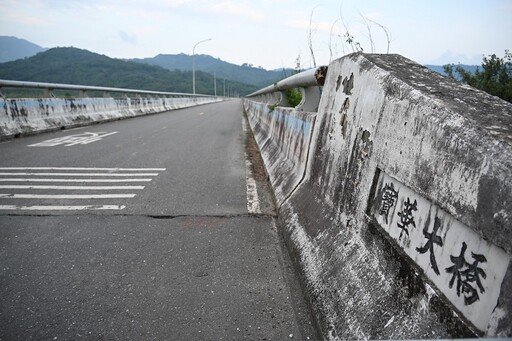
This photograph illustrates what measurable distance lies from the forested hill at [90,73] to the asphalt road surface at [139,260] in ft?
342

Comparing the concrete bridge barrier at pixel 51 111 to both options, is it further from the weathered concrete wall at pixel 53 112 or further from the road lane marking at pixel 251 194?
the road lane marking at pixel 251 194

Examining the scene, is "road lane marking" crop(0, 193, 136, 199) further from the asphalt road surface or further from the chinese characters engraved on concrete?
the chinese characters engraved on concrete

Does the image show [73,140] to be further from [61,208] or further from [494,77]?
[494,77]

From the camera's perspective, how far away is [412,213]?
159cm

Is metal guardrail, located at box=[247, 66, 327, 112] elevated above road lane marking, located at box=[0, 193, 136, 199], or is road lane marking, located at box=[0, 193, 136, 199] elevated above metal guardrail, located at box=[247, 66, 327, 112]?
metal guardrail, located at box=[247, 66, 327, 112]

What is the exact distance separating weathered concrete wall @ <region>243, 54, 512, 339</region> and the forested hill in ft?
351

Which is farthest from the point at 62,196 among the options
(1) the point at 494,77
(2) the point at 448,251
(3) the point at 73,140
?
(1) the point at 494,77

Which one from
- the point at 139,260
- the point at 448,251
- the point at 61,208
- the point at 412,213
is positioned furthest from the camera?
the point at 61,208

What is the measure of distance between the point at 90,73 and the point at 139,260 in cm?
14246

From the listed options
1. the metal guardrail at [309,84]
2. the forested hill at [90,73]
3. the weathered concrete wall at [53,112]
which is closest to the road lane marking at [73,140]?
the weathered concrete wall at [53,112]

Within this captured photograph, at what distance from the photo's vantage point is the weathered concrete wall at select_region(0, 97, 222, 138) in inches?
338

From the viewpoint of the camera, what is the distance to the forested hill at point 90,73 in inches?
4166

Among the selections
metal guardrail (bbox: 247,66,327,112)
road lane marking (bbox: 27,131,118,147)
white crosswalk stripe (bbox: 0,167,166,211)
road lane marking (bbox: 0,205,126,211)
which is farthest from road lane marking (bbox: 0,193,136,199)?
road lane marking (bbox: 27,131,118,147)

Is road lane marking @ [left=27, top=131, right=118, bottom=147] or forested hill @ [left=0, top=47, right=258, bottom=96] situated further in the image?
forested hill @ [left=0, top=47, right=258, bottom=96]
